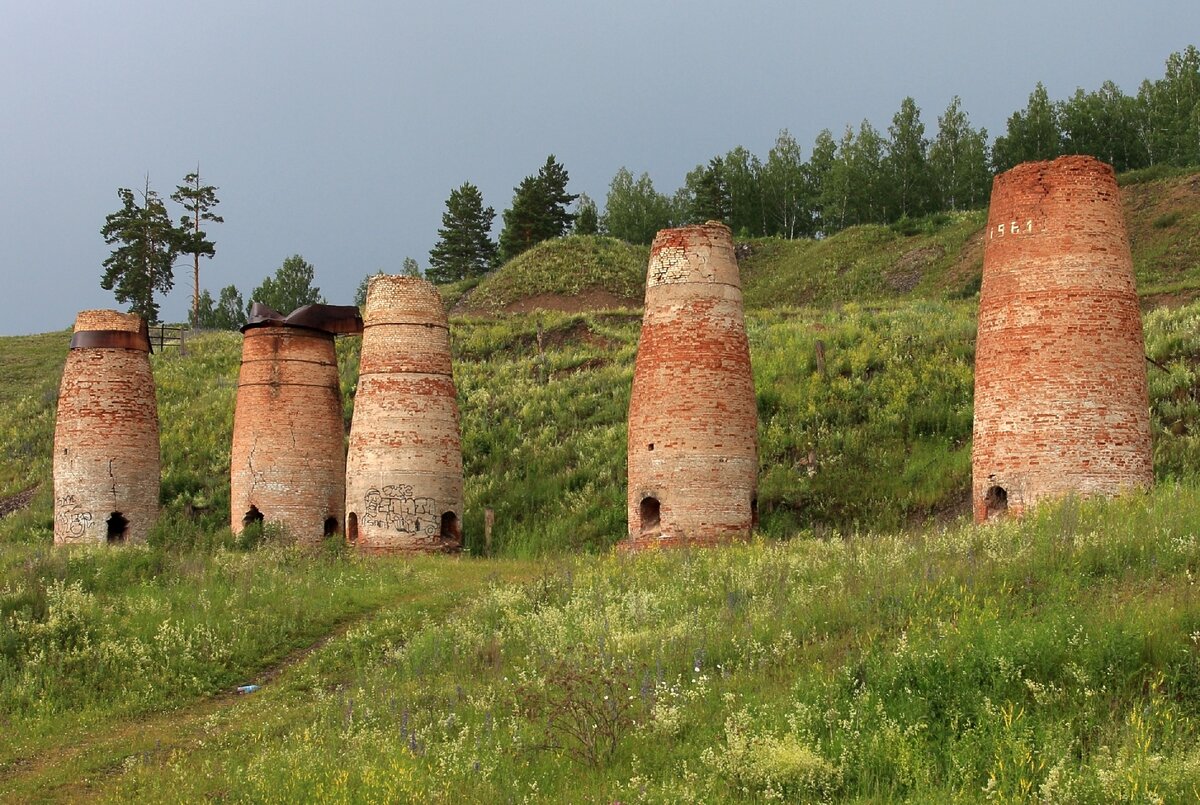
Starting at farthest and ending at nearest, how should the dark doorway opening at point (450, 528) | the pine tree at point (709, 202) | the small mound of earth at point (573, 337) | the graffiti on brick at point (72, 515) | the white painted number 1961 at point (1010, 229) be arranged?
the pine tree at point (709, 202), the small mound of earth at point (573, 337), the graffiti on brick at point (72, 515), the dark doorway opening at point (450, 528), the white painted number 1961 at point (1010, 229)

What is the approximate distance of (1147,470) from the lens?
50.2ft

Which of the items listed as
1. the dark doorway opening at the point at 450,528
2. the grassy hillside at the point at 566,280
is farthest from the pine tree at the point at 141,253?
the dark doorway opening at the point at 450,528

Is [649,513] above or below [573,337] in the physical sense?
below

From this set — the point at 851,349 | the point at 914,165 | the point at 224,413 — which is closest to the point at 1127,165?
the point at 914,165

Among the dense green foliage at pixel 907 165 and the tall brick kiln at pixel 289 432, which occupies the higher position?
the dense green foliage at pixel 907 165

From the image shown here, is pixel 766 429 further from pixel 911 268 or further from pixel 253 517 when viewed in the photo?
pixel 911 268

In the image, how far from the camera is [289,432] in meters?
22.1

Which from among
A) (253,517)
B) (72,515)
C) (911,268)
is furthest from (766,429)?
(911,268)

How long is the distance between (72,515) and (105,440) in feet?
4.89

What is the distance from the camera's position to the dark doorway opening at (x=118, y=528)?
22297 millimetres

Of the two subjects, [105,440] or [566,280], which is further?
[566,280]

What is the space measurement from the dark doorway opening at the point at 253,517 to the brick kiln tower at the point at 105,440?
1.97 meters

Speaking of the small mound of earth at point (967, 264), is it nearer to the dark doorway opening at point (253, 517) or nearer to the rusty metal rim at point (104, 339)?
the dark doorway opening at point (253, 517)

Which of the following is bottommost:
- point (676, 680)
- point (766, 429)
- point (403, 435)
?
point (676, 680)
